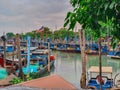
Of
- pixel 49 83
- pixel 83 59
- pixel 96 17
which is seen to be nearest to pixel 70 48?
pixel 83 59

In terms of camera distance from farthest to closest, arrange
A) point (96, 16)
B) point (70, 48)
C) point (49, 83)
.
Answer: point (70, 48) → point (49, 83) → point (96, 16)

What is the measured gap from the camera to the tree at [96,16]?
304 cm

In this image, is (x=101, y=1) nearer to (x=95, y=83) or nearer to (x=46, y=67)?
(x=95, y=83)

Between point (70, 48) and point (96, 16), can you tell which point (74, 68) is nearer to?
point (70, 48)

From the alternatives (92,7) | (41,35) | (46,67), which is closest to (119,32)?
(92,7)

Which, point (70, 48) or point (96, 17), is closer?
point (96, 17)

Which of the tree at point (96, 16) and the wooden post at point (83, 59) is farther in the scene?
the wooden post at point (83, 59)

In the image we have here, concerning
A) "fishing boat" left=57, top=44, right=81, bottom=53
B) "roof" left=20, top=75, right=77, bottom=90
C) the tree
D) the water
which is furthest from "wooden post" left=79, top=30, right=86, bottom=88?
"fishing boat" left=57, top=44, right=81, bottom=53

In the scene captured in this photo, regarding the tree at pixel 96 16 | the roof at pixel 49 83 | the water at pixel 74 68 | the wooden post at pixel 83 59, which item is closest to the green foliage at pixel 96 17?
the tree at pixel 96 16

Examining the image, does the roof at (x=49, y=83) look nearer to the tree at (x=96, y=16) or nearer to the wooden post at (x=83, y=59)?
the tree at (x=96, y=16)

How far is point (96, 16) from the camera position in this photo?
126 inches

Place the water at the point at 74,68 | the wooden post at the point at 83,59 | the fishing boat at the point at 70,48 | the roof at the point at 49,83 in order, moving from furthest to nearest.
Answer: the fishing boat at the point at 70,48, the water at the point at 74,68, the wooden post at the point at 83,59, the roof at the point at 49,83

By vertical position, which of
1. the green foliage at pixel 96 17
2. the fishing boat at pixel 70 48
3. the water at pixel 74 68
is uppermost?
the green foliage at pixel 96 17

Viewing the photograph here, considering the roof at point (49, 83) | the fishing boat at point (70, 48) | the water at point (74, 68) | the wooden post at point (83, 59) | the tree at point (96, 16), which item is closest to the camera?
the tree at point (96, 16)
